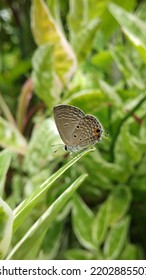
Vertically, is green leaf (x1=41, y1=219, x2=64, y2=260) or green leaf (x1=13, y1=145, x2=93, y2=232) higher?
green leaf (x1=13, y1=145, x2=93, y2=232)

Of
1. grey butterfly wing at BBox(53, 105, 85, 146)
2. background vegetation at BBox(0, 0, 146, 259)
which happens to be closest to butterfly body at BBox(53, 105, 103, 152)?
grey butterfly wing at BBox(53, 105, 85, 146)

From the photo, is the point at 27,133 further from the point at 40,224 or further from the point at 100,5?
the point at 40,224

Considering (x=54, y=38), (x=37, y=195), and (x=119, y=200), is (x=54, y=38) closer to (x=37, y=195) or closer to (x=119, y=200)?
(x=119, y=200)

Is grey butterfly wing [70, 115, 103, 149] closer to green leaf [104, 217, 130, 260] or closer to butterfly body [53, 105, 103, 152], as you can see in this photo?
butterfly body [53, 105, 103, 152]

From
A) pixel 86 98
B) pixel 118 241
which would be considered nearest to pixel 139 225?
pixel 118 241
